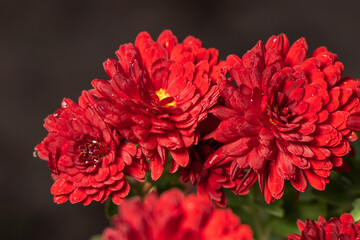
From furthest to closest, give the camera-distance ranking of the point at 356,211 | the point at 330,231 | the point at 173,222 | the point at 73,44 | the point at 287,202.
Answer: the point at 73,44 < the point at 287,202 < the point at 356,211 < the point at 330,231 < the point at 173,222

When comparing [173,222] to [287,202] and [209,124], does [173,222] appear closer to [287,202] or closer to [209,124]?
[209,124]

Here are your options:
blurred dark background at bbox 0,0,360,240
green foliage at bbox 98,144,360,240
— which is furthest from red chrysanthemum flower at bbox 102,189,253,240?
blurred dark background at bbox 0,0,360,240

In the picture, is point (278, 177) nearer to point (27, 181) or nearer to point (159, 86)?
point (159, 86)

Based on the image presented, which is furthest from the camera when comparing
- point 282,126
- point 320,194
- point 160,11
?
point 160,11

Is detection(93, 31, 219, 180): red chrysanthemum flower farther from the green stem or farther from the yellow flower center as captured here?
the green stem

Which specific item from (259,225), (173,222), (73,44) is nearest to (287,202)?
(259,225)

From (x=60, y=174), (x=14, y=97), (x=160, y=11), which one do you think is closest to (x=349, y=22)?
(x=160, y=11)
